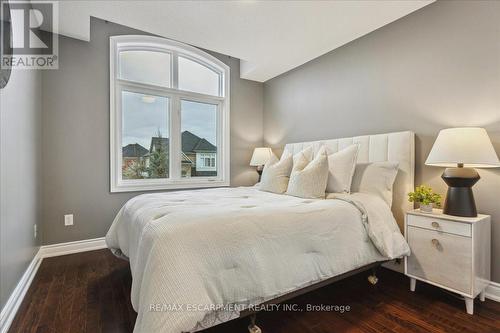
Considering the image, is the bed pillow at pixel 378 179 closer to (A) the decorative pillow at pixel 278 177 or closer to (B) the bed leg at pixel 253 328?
(A) the decorative pillow at pixel 278 177

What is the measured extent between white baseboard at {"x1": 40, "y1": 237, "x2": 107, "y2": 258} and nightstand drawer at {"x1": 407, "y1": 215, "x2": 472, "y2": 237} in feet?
11.1

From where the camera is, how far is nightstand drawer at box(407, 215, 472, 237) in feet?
5.57

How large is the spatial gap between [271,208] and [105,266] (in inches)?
76.3

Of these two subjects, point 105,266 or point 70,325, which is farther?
point 105,266

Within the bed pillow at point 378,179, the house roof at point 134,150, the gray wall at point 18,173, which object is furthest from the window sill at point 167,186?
the bed pillow at point 378,179

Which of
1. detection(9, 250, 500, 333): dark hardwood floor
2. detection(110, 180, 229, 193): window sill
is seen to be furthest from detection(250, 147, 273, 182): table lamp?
detection(9, 250, 500, 333): dark hardwood floor

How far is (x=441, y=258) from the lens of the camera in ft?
5.96

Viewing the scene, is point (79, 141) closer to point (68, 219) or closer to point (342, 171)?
point (68, 219)

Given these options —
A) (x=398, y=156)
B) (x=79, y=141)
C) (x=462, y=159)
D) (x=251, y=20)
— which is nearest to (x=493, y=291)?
(x=462, y=159)

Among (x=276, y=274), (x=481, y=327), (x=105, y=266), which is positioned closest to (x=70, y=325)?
(x=105, y=266)

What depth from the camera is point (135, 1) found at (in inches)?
88.3

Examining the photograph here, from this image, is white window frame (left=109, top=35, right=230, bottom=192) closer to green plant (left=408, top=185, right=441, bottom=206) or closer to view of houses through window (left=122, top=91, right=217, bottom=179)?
view of houses through window (left=122, top=91, right=217, bottom=179)

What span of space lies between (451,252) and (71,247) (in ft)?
12.2

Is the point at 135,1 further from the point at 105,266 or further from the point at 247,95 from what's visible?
the point at 105,266
